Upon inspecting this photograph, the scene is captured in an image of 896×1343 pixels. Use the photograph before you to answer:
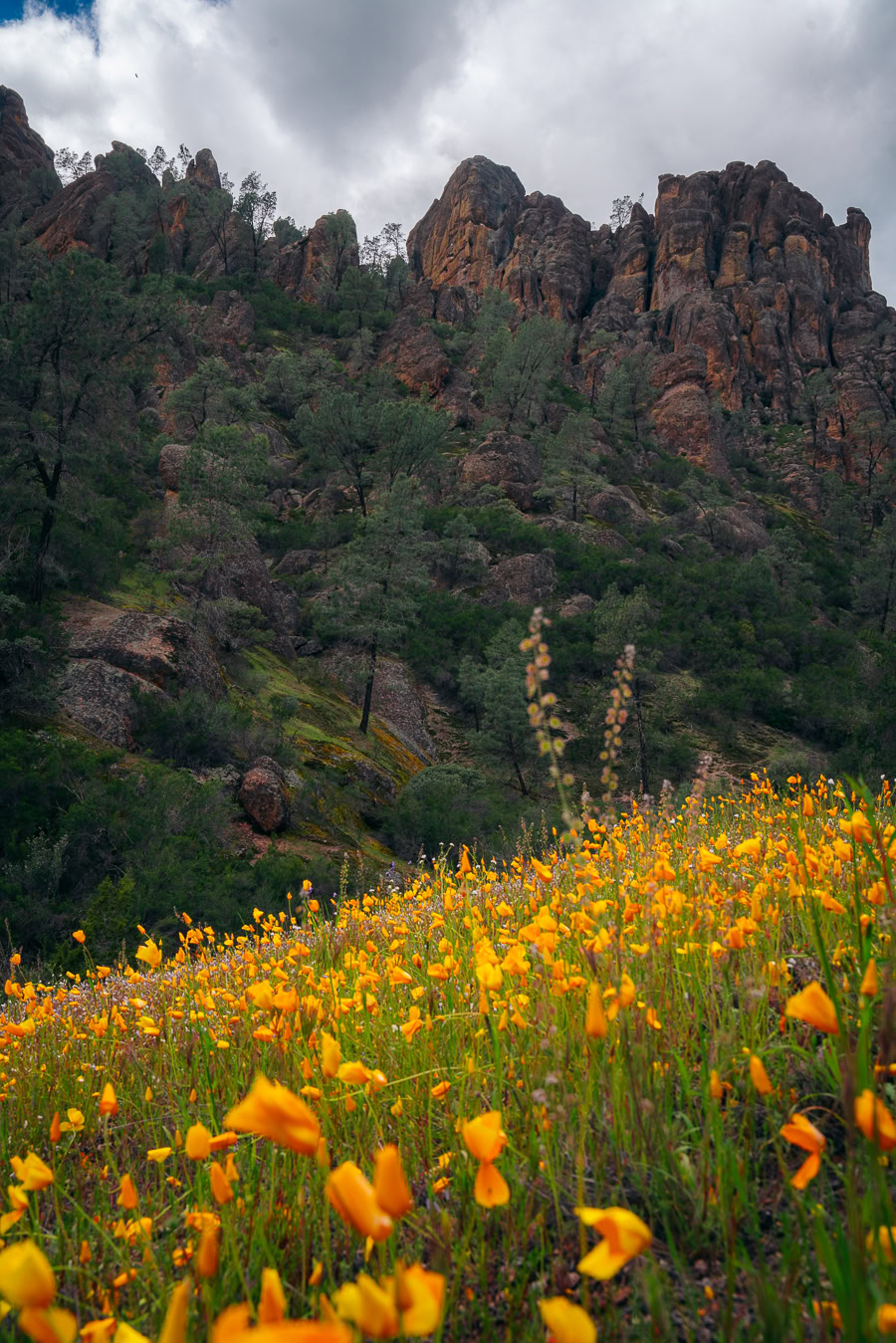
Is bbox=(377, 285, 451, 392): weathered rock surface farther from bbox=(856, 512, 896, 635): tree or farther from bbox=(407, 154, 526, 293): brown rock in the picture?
bbox=(407, 154, 526, 293): brown rock

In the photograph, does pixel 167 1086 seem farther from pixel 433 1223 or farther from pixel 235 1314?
pixel 235 1314

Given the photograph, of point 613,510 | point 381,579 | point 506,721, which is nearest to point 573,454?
point 613,510

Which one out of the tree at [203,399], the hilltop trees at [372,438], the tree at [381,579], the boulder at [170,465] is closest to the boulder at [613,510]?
the hilltop trees at [372,438]

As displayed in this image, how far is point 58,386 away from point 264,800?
507 inches

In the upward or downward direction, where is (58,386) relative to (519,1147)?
upward

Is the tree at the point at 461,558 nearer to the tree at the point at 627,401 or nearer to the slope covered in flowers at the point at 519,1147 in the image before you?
the tree at the point at 627,401

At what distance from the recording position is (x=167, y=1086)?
7.54 feet

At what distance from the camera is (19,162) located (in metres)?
60.8

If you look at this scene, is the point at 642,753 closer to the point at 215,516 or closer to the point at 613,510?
the point at 215,516

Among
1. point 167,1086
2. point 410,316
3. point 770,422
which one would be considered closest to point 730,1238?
point 167,1086

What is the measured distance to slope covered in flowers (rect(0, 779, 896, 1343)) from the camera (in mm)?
819

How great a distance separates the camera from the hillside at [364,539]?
12180 millimetres

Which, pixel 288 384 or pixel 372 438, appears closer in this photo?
pixel 372 438

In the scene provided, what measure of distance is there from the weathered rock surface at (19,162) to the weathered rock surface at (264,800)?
→ 62816 mm
